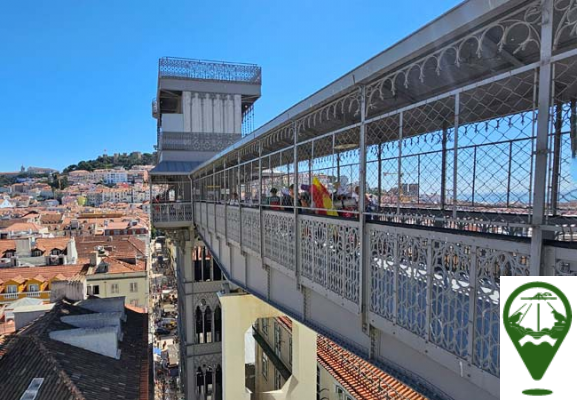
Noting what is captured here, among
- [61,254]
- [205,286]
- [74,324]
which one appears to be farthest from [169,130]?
[61,254]

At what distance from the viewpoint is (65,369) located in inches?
347

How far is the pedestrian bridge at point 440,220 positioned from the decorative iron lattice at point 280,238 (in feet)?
0.08

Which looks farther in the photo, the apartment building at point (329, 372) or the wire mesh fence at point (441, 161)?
the apartment building at point (329, 372)

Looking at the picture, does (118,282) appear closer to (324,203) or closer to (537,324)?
(324,203)

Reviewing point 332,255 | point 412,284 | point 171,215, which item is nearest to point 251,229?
point 332,255

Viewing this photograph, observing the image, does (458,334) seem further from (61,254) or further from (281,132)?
(61,254)

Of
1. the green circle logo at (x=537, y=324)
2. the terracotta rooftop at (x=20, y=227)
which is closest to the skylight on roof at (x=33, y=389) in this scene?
the green circle logo at (x=537, y=324)

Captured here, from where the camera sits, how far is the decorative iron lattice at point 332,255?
3350 millimetres

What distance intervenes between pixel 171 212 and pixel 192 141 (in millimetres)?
3585

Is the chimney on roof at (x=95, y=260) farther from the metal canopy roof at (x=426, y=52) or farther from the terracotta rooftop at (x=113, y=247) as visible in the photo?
the metal canopy roof at (x=426, y=52)

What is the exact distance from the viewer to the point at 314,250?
4062mm

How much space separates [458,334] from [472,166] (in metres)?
2.97

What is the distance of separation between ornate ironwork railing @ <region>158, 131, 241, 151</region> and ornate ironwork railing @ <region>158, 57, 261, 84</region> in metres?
2.47

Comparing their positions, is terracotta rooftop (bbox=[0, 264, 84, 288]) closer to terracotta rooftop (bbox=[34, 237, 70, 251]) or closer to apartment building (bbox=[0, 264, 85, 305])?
apartment building (bbox=[0, 264, 85, 305])
